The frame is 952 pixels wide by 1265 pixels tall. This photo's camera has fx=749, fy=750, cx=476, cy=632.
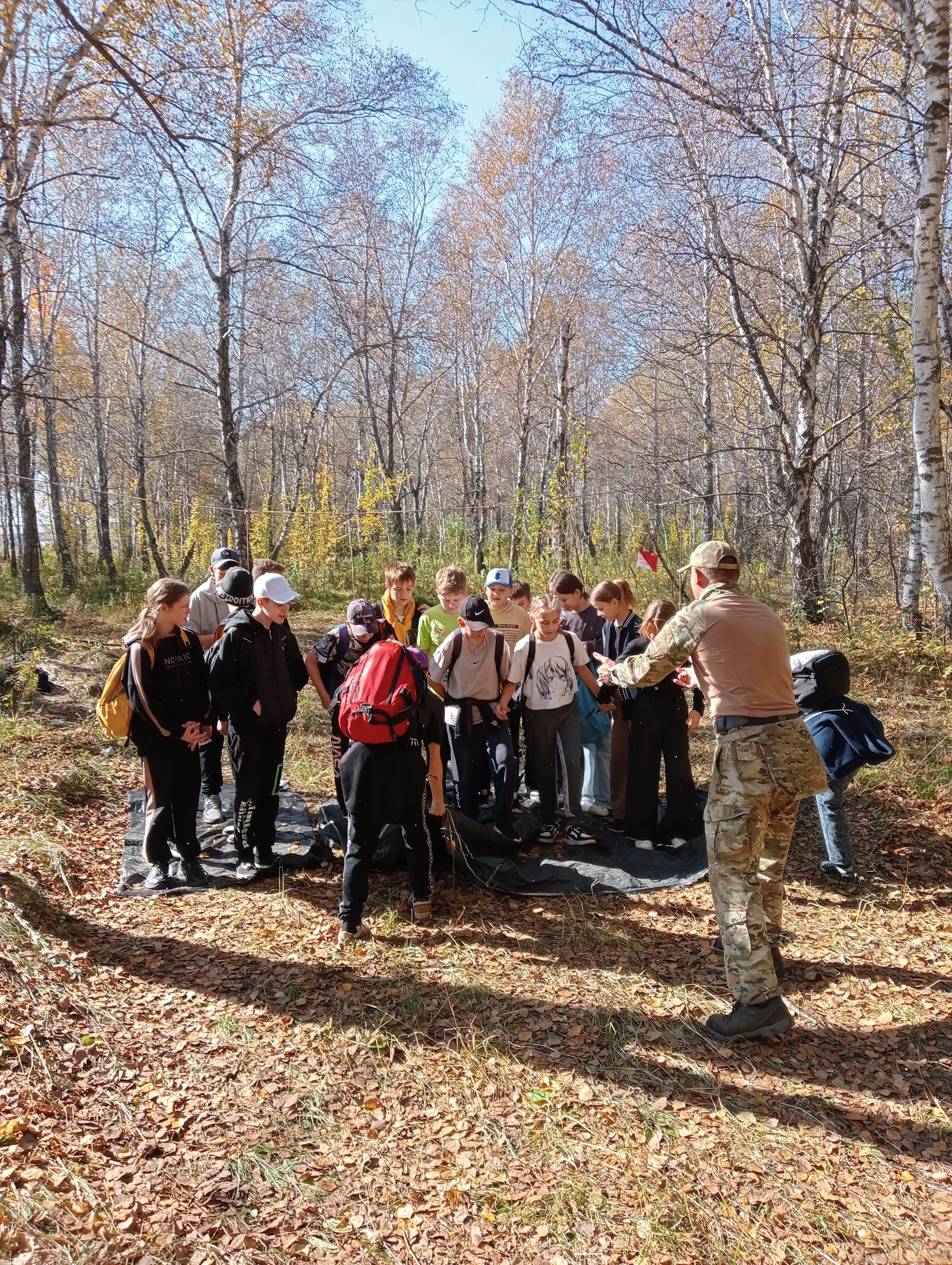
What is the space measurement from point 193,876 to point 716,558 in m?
3.69

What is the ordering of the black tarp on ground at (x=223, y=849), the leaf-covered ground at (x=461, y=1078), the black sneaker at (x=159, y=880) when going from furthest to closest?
1. the black tarp on ground at (x=223, y=849)
2. the black sneaker at (x=159, y=880)
3. the leaf-covered ground at (x=461, y=1078)

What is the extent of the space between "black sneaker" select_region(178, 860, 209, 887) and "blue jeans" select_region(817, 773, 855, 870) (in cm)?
387

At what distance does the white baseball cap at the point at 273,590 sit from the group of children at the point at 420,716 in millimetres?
13

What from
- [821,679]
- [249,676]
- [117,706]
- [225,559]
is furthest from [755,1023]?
[225,559]

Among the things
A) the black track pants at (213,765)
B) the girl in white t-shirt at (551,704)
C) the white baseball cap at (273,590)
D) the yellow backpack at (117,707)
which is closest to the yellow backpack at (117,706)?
the yellow backpack at (117,707)

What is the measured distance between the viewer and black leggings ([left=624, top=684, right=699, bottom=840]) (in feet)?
16.7

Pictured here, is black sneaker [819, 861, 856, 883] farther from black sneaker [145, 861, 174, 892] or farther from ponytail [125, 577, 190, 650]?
ponytail [125, 577, 190, 650]

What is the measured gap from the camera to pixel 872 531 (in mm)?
14508

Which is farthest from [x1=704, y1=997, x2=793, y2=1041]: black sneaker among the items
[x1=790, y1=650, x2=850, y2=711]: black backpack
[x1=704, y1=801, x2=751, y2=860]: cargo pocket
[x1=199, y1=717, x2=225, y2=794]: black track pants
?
[x1=199, y1=717, x2=225, y2=794]: black track pants

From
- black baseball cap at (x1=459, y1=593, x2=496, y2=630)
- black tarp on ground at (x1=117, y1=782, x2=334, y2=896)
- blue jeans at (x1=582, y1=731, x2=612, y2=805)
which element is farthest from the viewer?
blue jeans at (x1=582, y1=731, x2=612, y2=805)

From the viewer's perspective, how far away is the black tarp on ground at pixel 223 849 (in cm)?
476

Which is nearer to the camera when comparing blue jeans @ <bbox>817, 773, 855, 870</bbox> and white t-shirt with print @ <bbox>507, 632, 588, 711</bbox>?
blue jeans @ <bbox>817, 773, 855, 870</bbox>

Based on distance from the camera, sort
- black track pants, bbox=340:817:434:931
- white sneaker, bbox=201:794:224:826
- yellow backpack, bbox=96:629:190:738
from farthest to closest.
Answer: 1. white sneaker, bbox=201:794:224:826
2. yellow backpack, bbox=96:629:190:738
3. black track pants, bbox=340:817:434:931

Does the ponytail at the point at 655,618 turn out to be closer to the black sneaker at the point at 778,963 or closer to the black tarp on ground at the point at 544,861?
the black tarp on ground at the point at 544,861
